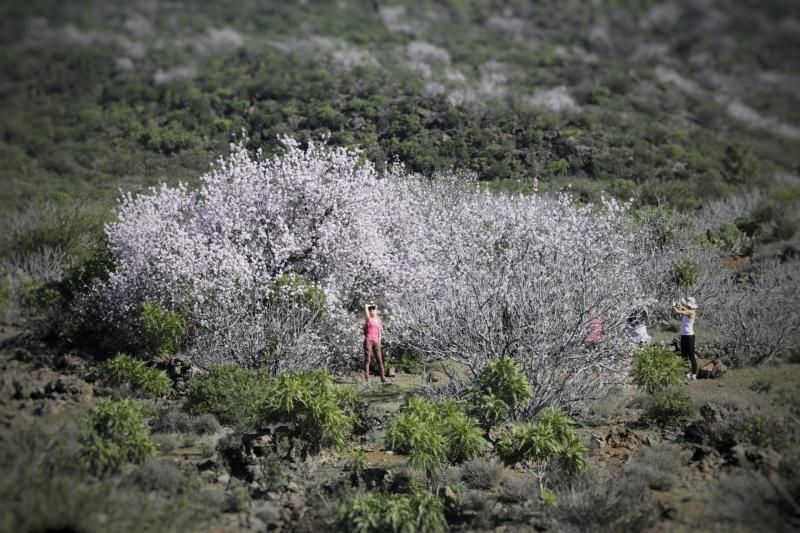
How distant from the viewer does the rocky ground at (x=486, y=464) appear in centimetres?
854

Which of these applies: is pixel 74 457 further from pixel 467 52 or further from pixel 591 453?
pixel 467 52

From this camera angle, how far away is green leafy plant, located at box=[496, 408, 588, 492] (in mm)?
9250

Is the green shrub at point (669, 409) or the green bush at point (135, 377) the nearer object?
the green shrub at point (669, 409)

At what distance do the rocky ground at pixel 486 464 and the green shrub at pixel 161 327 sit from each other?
3.88 ft

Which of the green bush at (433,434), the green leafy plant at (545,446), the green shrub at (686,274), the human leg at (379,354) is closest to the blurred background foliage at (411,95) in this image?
the green shrub at (686,274)

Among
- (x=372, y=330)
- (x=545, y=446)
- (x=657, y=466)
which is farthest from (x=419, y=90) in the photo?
(x=545, y=446)

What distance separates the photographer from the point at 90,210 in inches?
925

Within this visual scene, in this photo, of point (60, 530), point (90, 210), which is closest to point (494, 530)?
point (60, 530)

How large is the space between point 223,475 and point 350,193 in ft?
26.3

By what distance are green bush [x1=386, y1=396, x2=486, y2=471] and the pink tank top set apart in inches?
169

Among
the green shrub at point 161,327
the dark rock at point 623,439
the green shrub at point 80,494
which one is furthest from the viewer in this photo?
the green shrub at point 161,327

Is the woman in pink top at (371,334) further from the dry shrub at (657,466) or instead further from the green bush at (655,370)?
the dry shrub at (657,466)

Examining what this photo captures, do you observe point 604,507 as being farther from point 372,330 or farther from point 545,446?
point 372,330

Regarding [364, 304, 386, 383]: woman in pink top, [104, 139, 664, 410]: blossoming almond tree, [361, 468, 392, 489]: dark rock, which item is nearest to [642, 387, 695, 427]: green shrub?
[104, 139, 664, 410]: blossoming almond tree
